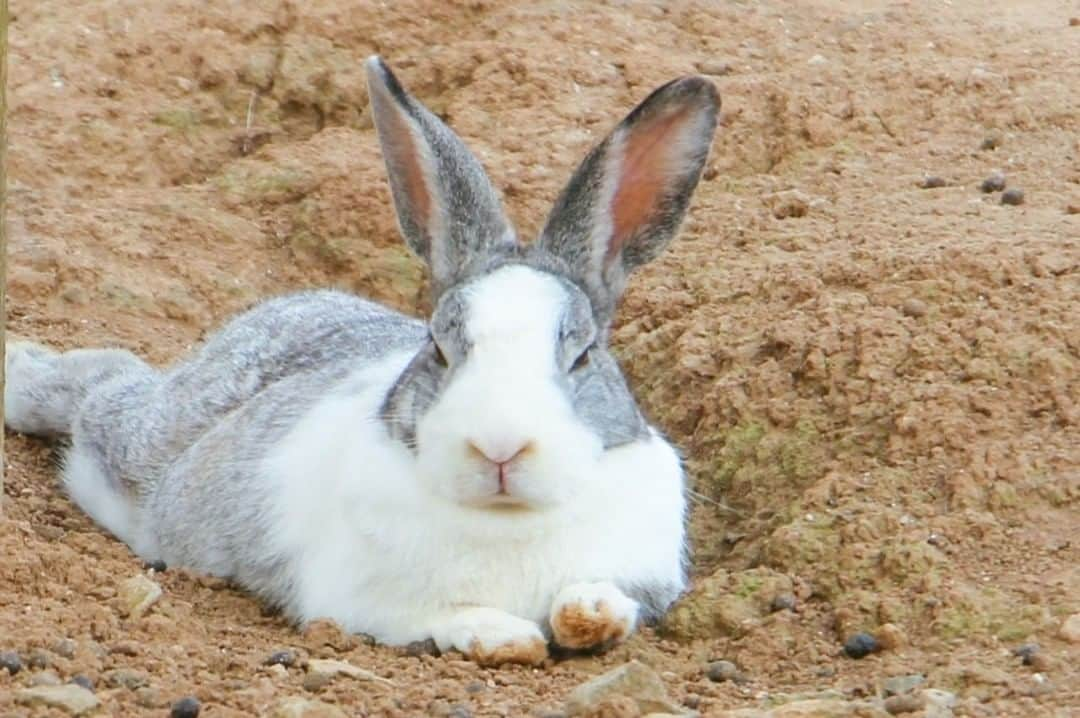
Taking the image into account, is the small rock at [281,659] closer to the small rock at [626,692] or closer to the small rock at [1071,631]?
the small rock at [626,692]

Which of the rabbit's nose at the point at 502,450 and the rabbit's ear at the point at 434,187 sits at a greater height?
the rabbit's ear at the point at 434,187

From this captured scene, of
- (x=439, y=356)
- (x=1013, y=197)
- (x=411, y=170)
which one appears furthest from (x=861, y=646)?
(x=1013, y=197)

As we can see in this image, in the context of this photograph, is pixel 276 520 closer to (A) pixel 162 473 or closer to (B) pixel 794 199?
(A) pixel 162 473

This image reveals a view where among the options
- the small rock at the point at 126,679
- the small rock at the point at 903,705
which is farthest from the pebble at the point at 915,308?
the small rock at the point at 126,679

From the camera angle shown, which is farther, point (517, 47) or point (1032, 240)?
point (517, 47)

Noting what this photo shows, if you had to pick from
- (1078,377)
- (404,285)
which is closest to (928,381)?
(1078,377)
